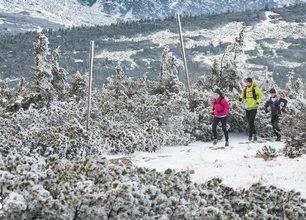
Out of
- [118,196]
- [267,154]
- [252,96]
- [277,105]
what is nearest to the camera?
[118,196]

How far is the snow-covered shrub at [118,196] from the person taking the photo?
20.9 ft

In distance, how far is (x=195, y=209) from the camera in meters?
7.24

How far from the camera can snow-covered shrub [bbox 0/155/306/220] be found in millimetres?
6383

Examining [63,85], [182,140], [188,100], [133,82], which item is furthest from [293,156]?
[133,82]

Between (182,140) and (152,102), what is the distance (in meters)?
2.57

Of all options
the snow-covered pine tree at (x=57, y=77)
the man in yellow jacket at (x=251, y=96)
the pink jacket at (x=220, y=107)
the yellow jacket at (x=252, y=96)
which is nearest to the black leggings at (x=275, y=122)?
Result: the man in yellow jacket at (x=251, y=96)

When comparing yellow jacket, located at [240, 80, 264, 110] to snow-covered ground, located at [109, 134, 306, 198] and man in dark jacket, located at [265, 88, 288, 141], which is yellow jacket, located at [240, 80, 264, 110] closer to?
man in dark jacket, located at [265, 88, 288, 141]

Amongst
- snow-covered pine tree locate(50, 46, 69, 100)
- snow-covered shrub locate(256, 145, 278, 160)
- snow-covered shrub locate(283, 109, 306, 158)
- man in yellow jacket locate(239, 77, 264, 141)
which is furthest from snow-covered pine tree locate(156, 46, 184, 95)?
snow-covered shrub locate(256, 145, 278, 160)

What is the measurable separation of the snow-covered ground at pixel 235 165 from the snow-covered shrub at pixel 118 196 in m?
1.22

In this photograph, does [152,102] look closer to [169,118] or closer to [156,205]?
[169,118]

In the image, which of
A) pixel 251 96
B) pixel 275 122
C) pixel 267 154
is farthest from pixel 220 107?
pixel 267 154

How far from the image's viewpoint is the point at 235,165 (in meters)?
11.6

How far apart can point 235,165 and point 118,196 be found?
5.34 m

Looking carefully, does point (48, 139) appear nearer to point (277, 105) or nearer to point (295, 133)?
point (295, 133)
